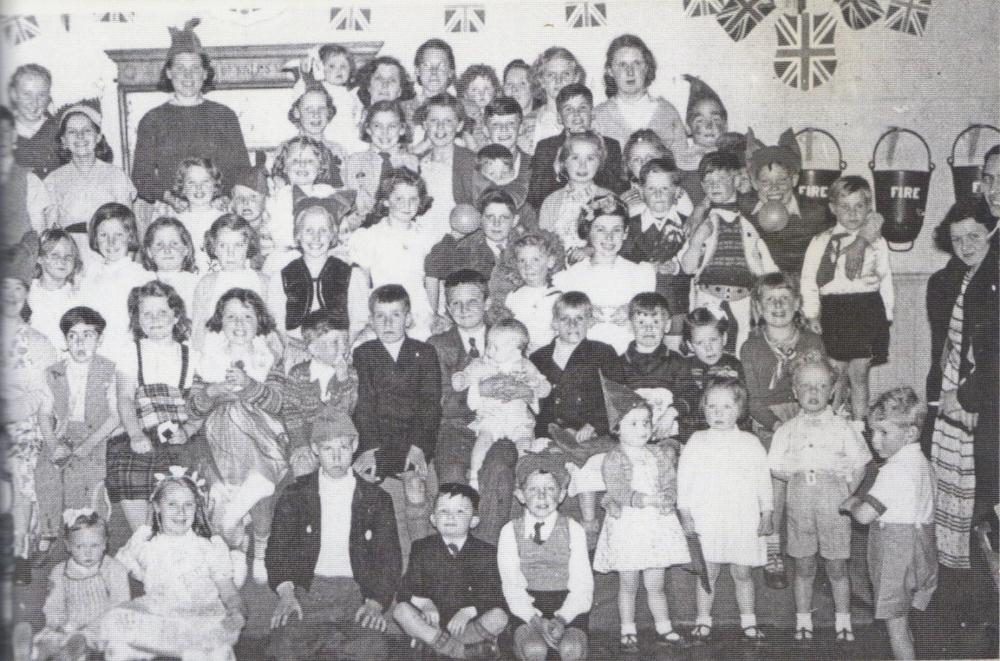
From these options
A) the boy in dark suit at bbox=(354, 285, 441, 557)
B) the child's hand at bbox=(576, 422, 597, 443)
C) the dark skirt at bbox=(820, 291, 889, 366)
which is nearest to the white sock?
the child's hand at bbox=(576, 422, 597, 443)

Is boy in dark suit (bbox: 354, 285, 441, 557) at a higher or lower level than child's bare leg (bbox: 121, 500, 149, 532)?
higher

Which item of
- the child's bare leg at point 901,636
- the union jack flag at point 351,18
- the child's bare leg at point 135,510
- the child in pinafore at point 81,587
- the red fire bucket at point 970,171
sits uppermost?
the union jack flag at point 351,18

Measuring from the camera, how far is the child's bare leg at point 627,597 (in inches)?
131

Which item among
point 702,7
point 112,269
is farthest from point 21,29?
point 702,7

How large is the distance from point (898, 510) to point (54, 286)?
2.47 meters

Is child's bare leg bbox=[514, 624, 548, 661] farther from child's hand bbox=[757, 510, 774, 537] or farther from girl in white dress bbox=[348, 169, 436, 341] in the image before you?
girl in white dress bbox=[348, 169, 436, 341]

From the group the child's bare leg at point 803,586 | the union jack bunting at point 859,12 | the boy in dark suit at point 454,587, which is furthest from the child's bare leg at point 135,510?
the union jack bunting at point 859,12

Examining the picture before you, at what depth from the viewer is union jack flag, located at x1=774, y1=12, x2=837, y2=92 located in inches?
132

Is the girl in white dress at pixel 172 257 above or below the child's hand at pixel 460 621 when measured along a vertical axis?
above

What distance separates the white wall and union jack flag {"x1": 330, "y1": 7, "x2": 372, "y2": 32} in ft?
0.05

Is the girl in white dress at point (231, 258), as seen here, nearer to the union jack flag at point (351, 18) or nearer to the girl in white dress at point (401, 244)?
the girl in white dress at point (401, 244)

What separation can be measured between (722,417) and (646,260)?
0.49 meters

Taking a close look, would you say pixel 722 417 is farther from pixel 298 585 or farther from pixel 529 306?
pixel 298 585

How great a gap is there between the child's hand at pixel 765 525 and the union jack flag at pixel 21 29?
2.47m
